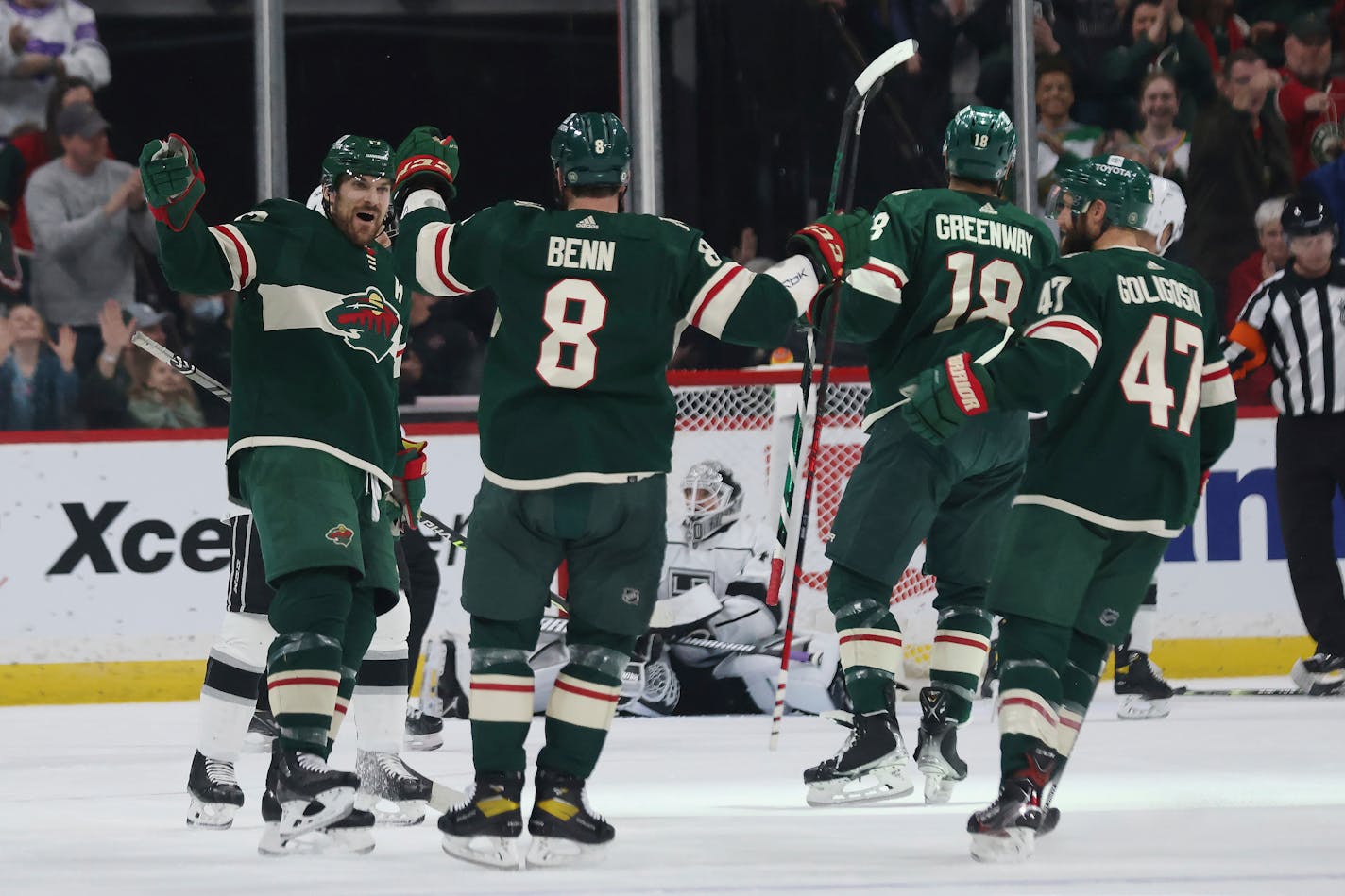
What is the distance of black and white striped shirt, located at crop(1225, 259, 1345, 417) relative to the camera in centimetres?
653

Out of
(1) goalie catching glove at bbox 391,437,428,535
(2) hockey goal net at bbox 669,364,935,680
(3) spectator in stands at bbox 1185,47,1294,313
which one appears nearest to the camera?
(1) goalie catching glove at bbox 391,437,428,535

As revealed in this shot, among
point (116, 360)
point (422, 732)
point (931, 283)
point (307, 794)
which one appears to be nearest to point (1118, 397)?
point (931, 283)

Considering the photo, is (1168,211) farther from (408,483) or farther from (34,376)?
(34,376)

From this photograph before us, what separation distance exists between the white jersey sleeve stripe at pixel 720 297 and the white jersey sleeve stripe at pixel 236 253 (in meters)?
0.79

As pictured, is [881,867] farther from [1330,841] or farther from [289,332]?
[289,332]

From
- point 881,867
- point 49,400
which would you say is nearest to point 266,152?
point 49,400

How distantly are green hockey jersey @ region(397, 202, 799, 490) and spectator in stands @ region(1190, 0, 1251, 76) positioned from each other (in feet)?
16.5

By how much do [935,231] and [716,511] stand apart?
2124 mm

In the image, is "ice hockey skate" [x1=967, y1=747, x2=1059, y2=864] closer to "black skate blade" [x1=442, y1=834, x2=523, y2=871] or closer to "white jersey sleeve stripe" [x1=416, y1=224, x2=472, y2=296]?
"black skate blade" [x1=442, y1=834, x2=523, y2=871]

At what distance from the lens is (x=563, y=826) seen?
3.19 meters

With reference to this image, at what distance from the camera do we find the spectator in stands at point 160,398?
670cm

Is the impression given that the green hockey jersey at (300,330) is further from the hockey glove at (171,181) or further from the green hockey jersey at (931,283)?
the green hockey jersey at (931,283)

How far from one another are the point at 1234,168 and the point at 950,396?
187 inches

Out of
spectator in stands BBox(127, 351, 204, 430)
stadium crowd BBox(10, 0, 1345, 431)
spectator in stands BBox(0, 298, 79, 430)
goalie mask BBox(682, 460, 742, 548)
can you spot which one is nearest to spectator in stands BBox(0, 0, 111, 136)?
stadium crowd BBox(10, 0, 1345, 431)
